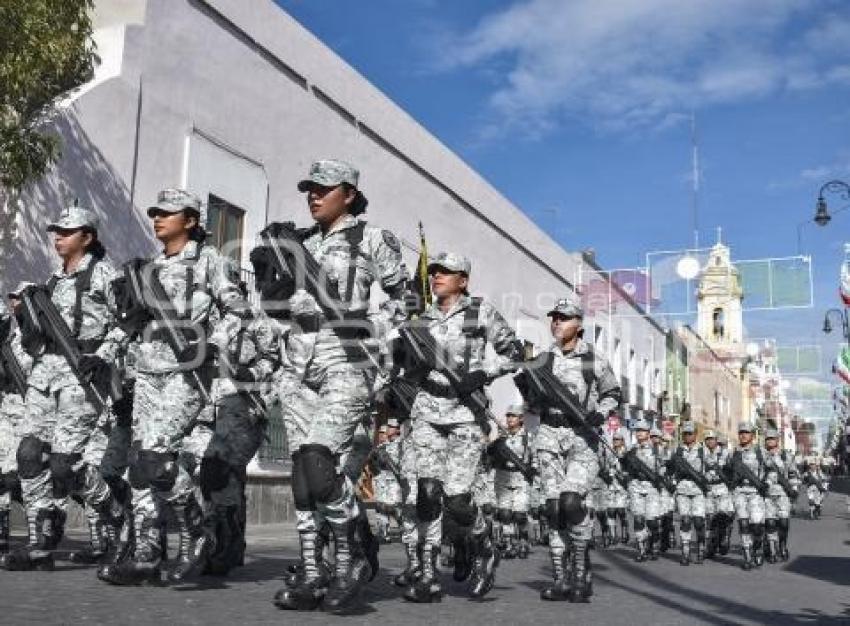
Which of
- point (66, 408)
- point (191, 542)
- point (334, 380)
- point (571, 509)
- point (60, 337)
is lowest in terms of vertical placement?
point (191, 542)

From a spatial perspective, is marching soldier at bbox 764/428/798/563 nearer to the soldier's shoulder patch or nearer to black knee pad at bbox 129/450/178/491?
the soldier's shoulder patch

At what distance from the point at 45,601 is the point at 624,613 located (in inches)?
134

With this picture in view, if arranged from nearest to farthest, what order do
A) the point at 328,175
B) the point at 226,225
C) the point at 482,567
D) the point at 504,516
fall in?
1. the point at 328,175
2. the point at 482,567
3. the point at 504,516
4. the point at 226,225

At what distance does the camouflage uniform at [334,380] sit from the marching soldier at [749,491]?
7653 millimetres

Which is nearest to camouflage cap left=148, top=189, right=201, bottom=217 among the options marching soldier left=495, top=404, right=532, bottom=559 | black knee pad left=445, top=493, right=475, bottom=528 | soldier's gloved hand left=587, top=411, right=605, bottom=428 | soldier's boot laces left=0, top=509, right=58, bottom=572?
soldier's boot laces left=0, top=509, right=58, bottom=572

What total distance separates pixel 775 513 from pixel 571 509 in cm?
706

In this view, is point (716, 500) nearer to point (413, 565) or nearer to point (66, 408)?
point (413, 565)

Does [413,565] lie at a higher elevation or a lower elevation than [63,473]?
lower

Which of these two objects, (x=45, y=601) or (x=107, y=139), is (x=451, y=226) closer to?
(x=107, y=139)

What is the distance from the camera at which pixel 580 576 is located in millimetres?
A: 6438

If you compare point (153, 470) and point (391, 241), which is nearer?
point (153, 470)

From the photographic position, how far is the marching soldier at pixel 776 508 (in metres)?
12.3

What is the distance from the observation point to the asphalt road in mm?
4676

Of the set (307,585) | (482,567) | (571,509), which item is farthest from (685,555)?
(307,585)
